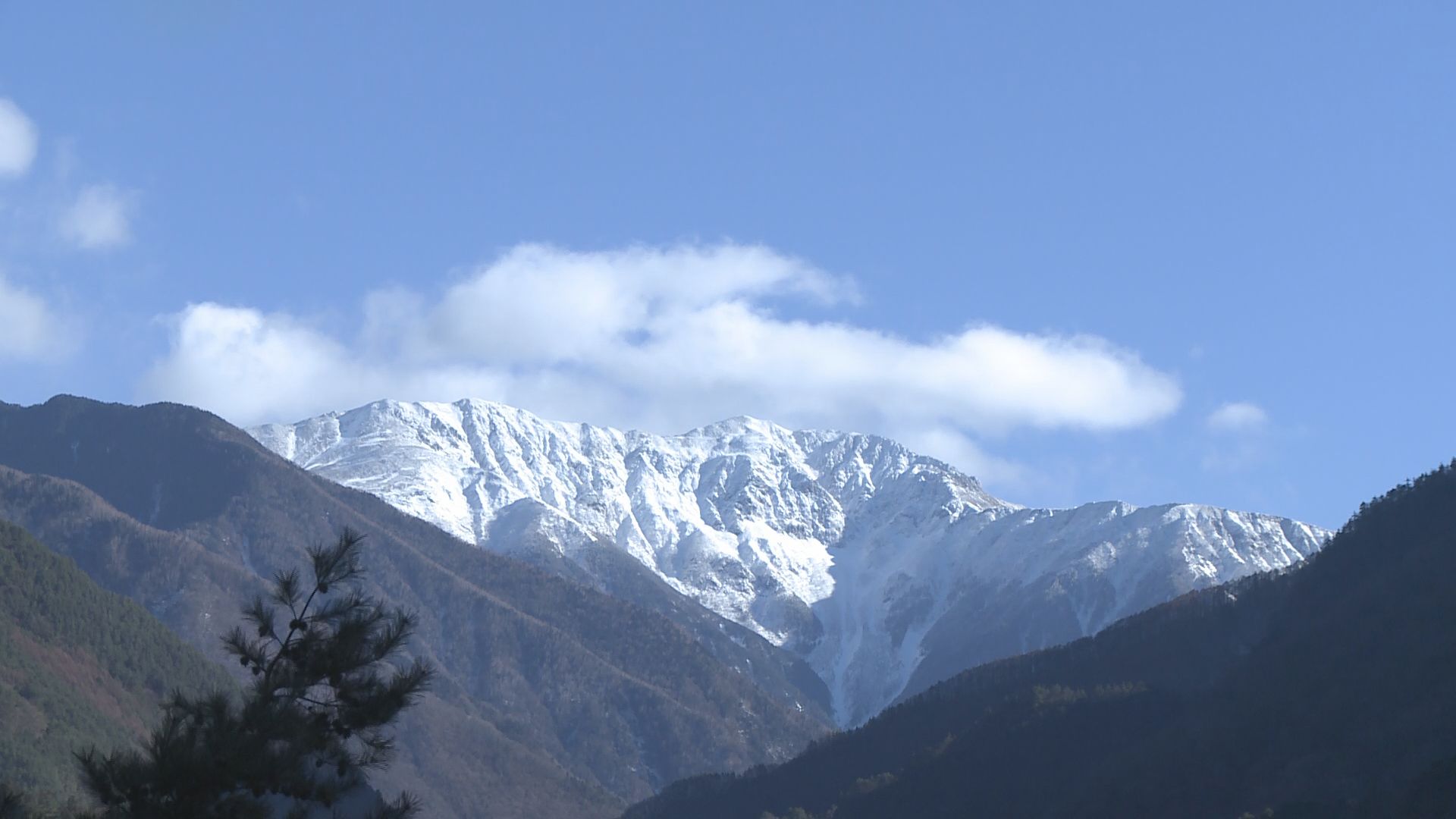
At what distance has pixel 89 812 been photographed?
104 ft

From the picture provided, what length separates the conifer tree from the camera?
31734 millimetres

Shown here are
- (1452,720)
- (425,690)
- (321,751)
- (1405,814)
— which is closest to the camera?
(321,751)

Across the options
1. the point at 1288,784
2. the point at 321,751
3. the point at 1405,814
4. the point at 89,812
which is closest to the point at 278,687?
the point at 321,751

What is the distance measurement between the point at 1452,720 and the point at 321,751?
181924 mm

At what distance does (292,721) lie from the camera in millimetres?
32750

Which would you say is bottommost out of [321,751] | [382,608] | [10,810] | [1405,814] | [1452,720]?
[10,810]

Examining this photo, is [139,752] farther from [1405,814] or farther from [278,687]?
[1405,814]

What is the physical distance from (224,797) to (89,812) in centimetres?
230

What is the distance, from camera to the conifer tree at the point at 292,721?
31.7m

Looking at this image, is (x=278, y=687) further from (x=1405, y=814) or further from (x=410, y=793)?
(x=1405, y=814)

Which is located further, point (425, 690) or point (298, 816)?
point (425, 690)

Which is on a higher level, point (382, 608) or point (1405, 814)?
point (1405, 814)

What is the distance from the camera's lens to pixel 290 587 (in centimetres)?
3494

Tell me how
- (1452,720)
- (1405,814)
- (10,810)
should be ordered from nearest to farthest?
(10,810), (1405,814), (1452,720)
